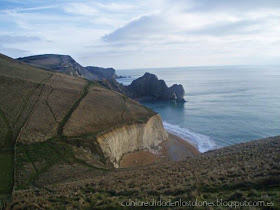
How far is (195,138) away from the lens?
5400 centimetres

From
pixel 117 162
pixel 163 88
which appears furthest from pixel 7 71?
pixel 163 88

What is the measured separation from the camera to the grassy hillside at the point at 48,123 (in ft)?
84.3

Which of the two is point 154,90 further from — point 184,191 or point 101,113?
point 184,191

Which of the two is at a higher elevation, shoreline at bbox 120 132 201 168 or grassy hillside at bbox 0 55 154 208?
grassy hillside at bbox 0 55 154 208

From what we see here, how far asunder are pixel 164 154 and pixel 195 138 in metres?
13.6

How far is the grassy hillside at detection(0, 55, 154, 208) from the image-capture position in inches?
1011

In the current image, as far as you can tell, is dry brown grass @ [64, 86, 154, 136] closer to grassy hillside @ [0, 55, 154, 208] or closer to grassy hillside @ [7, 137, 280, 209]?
grassy hillside @ [0, 55, 154, 208]

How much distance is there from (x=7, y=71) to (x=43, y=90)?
578 inches

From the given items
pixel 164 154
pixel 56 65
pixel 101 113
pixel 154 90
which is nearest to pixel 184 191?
pixel 164 154

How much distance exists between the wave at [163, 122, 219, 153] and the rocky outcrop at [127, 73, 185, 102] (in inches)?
1974

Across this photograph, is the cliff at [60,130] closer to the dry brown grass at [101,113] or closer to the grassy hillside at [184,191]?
the dry brown grass at [101,113]

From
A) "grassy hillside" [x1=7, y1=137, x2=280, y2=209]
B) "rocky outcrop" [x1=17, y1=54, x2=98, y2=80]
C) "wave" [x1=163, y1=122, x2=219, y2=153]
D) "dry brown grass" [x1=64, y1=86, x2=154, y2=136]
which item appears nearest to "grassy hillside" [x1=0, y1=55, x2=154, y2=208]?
"dry brown grass" [x1=64, y1=86, x2=154, y2=136]

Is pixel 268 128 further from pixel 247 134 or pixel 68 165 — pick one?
pixel 68 165

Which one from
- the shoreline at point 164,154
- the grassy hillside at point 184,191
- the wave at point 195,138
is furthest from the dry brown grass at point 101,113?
the grassy hillside at point 184,191
